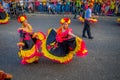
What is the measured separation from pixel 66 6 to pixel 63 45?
1065cm

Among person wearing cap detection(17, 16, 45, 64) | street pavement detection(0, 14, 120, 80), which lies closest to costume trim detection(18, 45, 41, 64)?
person wearing cap detection(17, 16, 45, 64)

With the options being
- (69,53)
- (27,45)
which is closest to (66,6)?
(69,53)

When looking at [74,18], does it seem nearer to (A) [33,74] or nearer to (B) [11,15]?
(B) [11,15]

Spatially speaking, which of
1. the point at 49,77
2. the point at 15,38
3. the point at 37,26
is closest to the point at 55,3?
the point at 37,26

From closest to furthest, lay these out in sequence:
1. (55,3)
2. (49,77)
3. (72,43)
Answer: (49,77), (72,43), (55,3)

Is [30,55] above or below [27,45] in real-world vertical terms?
below

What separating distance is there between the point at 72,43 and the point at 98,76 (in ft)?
4.34

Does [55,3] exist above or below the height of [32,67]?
above

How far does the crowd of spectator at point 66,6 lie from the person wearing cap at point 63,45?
30.3 feet

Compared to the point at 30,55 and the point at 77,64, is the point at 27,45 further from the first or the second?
the point at 77,64

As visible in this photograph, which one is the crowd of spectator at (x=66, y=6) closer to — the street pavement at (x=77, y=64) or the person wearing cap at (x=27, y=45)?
the street pavement at (x=77, y=64)

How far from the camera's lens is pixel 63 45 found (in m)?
8.45

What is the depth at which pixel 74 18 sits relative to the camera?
55.5ft

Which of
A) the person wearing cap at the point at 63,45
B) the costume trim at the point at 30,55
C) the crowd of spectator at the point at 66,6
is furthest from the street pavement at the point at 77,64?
the crowd of spectator at the point at 66,6
